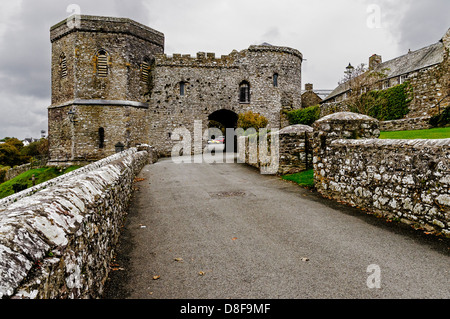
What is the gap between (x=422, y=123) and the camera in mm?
14430

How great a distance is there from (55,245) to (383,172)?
20.3 feet

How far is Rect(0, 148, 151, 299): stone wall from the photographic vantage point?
5.65 feet

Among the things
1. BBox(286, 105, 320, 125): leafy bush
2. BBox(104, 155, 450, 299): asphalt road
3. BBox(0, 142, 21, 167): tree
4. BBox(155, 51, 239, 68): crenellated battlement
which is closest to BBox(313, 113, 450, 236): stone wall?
BBox(104, 155, 450, 299): asphalt road

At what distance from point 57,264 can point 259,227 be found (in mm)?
4060

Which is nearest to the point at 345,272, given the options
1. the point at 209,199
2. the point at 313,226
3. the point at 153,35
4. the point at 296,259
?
the point at 296,259

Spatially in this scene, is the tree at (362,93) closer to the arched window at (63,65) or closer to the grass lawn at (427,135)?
the grass lawn at (427,135)

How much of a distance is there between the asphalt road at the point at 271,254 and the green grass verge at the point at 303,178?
244 centimetres

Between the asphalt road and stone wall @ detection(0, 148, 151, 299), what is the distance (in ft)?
2.35

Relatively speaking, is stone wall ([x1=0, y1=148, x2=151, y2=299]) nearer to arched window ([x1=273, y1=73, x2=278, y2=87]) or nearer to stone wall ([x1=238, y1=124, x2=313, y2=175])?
stone wall ([x1=238, y1=124, x2=313, y2=175])

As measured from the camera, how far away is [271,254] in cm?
430

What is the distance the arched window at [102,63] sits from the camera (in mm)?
24562

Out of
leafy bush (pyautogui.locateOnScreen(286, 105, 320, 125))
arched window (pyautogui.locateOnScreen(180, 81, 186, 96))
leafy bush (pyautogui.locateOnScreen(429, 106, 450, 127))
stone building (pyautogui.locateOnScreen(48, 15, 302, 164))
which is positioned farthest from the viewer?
arched window (pyautogui.locateOnScreen(180, 81, 186, 96))

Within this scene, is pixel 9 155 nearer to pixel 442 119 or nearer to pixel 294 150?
pixel 294 150

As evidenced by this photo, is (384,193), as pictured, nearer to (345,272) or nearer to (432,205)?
(432,205)
